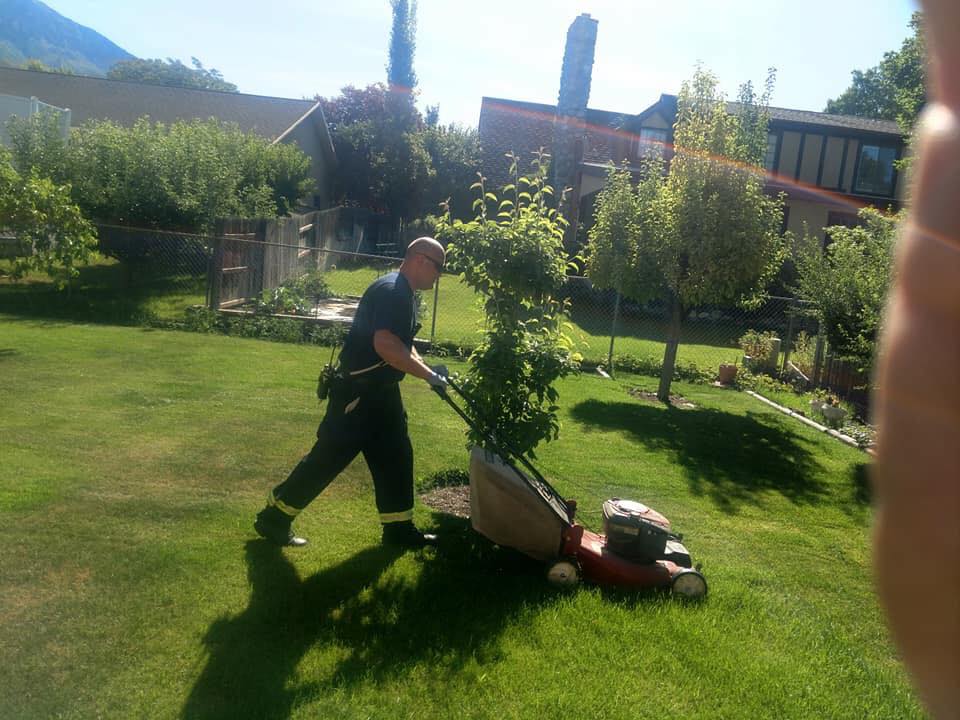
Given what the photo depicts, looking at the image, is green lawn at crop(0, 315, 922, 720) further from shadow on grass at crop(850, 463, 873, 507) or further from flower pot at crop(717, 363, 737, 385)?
flower pot at crop(717, 363, 737, 385)

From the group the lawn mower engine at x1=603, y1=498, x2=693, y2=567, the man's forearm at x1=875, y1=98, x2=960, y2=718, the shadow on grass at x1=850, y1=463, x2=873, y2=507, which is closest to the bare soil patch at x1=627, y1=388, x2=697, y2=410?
the shadow on grass at x1=850, y1=463, x2=873, y2=507

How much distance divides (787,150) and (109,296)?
21795mm

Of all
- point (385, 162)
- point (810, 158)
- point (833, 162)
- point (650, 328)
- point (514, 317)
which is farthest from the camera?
point (385, 162)

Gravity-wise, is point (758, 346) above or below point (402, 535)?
above

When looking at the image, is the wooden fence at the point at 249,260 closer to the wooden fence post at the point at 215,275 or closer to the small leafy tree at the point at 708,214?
the wooden fence post at the point at 215,275

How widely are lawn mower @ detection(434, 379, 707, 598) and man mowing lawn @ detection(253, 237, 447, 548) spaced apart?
421 mm

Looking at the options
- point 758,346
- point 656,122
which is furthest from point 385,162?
point 758,346

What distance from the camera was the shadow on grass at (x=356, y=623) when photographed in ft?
12.3

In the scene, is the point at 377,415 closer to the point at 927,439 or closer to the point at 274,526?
the point at 274,526

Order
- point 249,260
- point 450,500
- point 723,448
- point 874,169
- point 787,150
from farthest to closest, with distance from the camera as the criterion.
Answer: point 874,169
point 787,150
point 249,260
point 723,448
point 450,500

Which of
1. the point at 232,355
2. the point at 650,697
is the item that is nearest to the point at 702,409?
the point at 232,355

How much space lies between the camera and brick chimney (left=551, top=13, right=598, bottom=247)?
2878 cm

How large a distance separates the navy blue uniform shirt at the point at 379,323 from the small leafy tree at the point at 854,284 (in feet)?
19.4

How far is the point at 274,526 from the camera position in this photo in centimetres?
524
